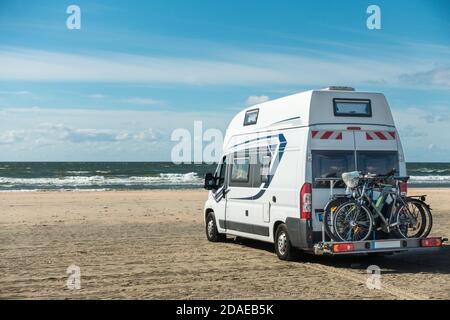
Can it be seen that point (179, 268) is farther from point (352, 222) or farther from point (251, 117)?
point (251, 117)

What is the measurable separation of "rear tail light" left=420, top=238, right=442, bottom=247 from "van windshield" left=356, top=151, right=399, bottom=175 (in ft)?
4.45

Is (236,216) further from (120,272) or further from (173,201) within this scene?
(173,201)

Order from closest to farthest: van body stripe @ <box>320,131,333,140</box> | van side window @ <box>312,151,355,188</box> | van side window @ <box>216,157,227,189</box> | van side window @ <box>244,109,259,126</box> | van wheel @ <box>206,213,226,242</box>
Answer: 1. van side window @ <box>312,151,355,188</box>
2. van body stripe @ <box>320,131,333,140</box>
3. van side window @ <box>244,109,259,126</box>
4. van side window @ <box>216,157,227,189</box>
5. van wheel @ <box>206,213,226,242</box>

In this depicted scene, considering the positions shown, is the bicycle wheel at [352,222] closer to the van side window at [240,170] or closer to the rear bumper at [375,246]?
the rear bumper at [375,246]

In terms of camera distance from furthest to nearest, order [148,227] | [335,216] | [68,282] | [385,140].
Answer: [148,227] < [385,140] < [335,216] < [68,282]

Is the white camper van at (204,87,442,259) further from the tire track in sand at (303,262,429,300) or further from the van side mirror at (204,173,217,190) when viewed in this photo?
the van side mirror at (204,173,217,190)

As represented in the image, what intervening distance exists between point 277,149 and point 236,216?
7.23ft

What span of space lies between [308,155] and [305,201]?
29.5 inches

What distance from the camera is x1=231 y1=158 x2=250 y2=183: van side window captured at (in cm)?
1291

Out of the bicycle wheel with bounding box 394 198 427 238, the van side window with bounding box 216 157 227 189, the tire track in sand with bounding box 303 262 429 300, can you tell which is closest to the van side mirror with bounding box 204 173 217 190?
the van side window with bounding box 216 157 227 189

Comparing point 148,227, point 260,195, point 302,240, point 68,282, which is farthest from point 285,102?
point 148,227

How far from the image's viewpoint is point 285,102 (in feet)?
38.4
